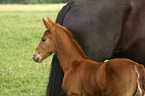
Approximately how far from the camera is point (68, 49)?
11.5 feet

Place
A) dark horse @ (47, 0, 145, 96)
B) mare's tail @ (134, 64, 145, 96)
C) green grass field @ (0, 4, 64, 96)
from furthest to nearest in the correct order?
green grass field @ (0, 4, 64, 96) < dark horse @ (47, 0, 145, 96) < mare's tail @ (134, 64, 145, 96)

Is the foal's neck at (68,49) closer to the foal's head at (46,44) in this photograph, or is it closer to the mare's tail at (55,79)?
the foal's head at (46,44)

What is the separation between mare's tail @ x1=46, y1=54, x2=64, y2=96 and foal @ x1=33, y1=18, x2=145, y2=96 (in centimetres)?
53

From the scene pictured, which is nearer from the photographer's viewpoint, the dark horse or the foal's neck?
the foal's neck

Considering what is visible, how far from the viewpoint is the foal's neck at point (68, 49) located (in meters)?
3.47

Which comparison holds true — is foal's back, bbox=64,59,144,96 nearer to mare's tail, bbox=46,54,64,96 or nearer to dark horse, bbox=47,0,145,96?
dark horse, bbox=47,0,145,96

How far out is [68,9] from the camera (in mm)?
4184

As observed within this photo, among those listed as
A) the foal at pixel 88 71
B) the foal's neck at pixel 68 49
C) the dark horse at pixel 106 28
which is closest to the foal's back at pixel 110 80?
the foal at pixel 88 71

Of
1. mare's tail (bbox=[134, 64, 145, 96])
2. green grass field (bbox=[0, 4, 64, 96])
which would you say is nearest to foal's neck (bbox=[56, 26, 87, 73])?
mare's tail (bbox=[134, 64, 145, 96])

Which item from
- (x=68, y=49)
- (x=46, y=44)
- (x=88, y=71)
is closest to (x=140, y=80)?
(x=88, y=71)

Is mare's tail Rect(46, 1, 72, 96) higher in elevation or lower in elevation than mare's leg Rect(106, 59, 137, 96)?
lower

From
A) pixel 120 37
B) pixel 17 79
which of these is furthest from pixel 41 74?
pixel 120 37

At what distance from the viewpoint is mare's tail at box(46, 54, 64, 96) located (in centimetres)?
407

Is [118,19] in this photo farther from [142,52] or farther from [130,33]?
[142,52]
